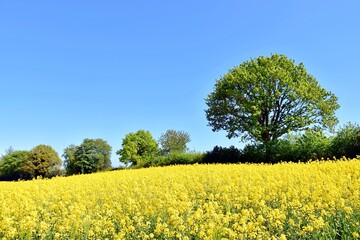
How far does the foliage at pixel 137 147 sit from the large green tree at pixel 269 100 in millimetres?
18483

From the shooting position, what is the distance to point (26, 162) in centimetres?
5216

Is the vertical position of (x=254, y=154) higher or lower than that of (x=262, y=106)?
lower

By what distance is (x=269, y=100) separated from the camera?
31.5 m

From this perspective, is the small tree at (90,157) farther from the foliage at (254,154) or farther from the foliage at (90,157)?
the foliage at (254,154)

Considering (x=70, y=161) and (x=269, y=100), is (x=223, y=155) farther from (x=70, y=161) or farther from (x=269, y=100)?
(x=70, y=161)

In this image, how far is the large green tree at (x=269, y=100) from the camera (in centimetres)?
3167

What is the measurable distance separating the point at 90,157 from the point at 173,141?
14649 millimetres

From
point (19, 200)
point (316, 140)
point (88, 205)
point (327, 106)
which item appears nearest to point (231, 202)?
point (88, 205)

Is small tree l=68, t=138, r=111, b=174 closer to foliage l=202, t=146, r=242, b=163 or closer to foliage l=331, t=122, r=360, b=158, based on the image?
foliage l=202, t=146, r=242, b=163

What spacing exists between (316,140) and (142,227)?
68.5 feet

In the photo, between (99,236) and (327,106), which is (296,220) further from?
(327,106)

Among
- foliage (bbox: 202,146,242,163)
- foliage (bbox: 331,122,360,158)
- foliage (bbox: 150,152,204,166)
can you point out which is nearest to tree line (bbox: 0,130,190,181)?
foliage (bbox: 150,152,204,166)

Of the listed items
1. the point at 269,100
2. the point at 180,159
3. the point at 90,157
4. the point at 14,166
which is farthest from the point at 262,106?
the point at 14,166

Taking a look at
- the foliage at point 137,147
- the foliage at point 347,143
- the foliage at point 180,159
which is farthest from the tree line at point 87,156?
the foliage at point 347,143
